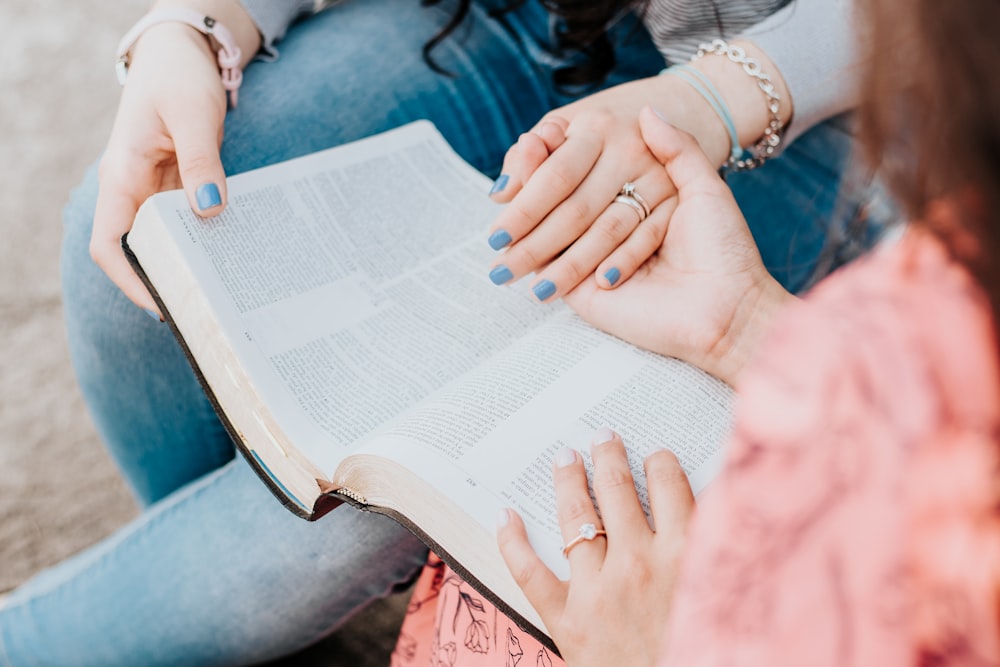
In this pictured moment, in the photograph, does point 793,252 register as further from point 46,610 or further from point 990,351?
point 46,610

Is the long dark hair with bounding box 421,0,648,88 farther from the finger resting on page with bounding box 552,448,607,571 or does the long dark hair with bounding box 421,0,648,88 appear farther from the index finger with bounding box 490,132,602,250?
the finger resting on page with bounding box 552,448,607,571

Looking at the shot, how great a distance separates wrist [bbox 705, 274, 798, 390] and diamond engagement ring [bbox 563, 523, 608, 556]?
19 cm

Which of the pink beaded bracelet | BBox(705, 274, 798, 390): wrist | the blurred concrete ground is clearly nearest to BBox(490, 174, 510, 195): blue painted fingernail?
BBox(705, 274, 798, 390): wrist

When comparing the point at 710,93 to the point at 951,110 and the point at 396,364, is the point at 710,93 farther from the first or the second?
the point at 951,110

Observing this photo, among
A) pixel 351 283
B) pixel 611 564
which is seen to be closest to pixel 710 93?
pixel 351 283

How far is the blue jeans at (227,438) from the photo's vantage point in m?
0.72

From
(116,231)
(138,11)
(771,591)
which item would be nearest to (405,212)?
(116,231)

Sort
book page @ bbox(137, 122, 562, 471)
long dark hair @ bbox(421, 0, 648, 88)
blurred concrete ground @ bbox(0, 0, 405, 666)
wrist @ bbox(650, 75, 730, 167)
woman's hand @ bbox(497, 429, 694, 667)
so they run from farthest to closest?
blurred concrete ground @ bbox(0, 0, 405, 666) < long dark hair @ bbox(421, 0, 648, 88) < wrist @ bbox(650, 75, 730, 167) < book page @ bbox(137, 122, 562, 471) < woman's hand @ bbox(497, 429, 694, 667)

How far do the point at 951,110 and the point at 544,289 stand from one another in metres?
0.40

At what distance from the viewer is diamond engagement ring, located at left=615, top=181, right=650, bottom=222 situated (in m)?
0.63

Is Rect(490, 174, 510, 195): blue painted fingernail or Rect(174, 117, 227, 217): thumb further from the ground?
Rect(174, 117, 227, 217): thumb

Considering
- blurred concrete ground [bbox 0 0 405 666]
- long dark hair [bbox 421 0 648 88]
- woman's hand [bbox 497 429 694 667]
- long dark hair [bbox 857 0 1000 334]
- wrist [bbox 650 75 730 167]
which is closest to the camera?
long dark hair [bbox 857 0 1000 334]

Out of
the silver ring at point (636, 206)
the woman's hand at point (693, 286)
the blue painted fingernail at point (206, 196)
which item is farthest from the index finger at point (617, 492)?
the blue painted fingernail at point (206, 196)

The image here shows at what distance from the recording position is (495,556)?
45 centimetres
